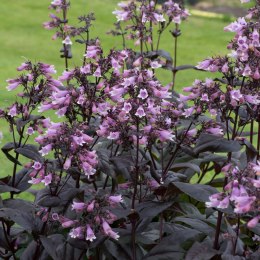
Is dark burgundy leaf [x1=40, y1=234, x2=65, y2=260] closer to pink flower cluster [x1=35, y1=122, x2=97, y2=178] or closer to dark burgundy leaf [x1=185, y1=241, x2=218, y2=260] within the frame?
pink flower cluster [x1=35, y1=122, x2=97, y2=178]

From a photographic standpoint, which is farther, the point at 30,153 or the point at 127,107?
the point at 30,153

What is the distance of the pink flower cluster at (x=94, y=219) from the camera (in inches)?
112

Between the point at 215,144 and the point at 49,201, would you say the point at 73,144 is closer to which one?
the point at 49,201

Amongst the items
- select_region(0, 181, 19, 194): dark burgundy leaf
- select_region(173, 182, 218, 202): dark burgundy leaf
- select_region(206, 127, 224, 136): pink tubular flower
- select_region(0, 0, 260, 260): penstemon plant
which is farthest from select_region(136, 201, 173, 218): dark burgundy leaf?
select_region(0, 181, 19, 194): dark burgundy leaf

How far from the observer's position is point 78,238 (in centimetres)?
305

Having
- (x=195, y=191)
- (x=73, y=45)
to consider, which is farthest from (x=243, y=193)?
(x=73, y=45)

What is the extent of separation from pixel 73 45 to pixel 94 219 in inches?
333

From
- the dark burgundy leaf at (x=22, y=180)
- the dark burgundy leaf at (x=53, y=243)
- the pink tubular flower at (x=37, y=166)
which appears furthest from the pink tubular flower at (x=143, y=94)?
the dark burgundy leaf at (x=22, y=180)

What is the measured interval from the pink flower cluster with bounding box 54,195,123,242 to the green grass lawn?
5513 millimetres

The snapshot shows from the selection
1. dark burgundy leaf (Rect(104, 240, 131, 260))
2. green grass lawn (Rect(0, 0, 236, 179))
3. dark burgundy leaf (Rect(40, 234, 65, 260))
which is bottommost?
green grass lawn (Rect(0, 0, 236, 179))

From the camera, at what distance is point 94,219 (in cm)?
289

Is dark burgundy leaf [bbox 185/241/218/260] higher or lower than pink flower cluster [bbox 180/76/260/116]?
lower

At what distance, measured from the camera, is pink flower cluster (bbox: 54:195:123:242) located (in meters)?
2.86

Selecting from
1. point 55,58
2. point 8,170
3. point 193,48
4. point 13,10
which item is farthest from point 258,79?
point 13,10
